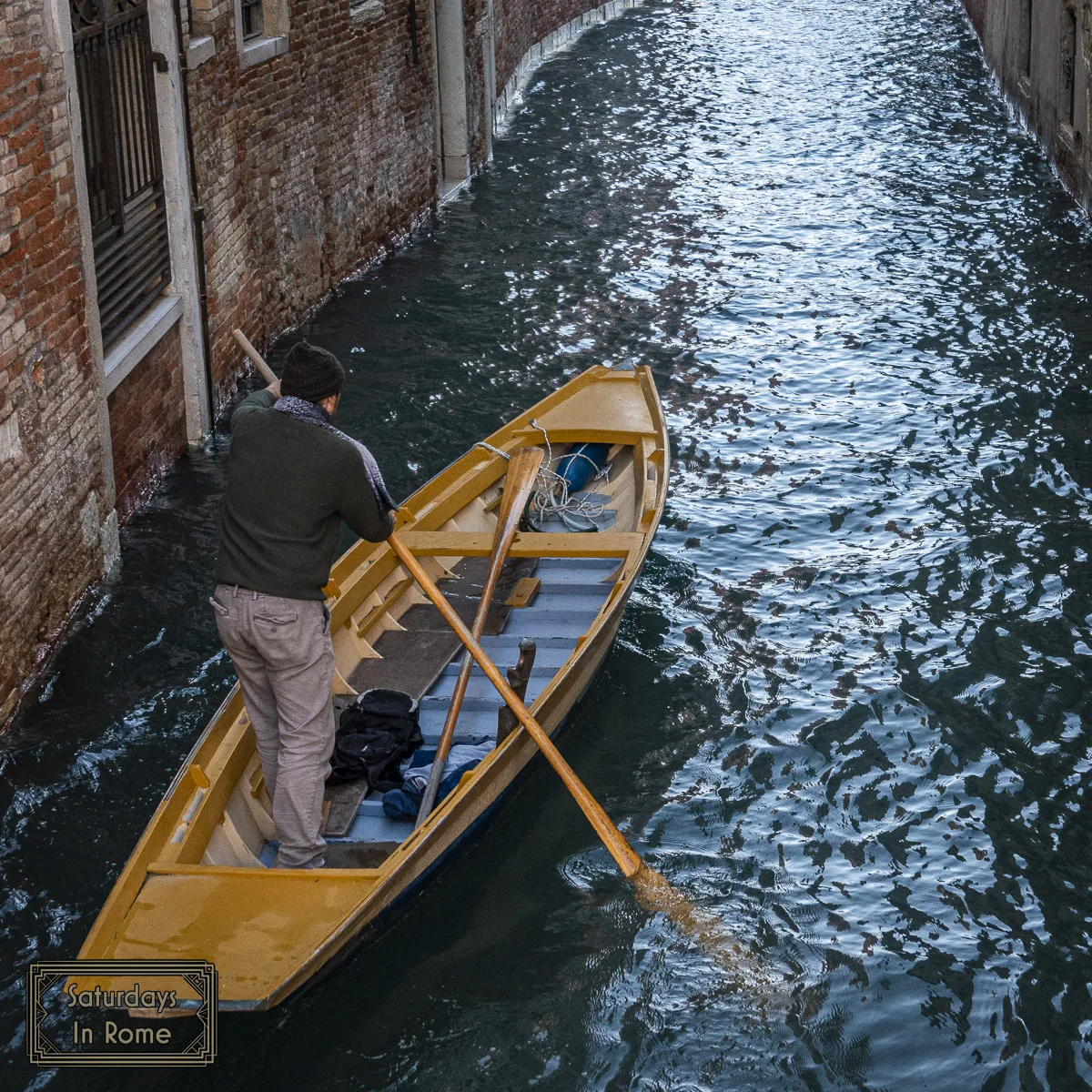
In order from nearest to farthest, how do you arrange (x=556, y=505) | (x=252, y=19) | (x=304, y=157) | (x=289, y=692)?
(x=289, y=692) → (x=556, y=505) → (x=252, y=19) → (x=304, y=157)

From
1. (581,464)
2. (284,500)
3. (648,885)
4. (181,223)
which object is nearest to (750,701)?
(648,885)

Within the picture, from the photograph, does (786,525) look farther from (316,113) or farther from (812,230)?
(812,230)

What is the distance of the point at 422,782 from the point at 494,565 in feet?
4.94

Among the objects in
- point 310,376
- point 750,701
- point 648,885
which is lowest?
point 750,701

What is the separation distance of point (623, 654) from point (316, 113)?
21.9ft

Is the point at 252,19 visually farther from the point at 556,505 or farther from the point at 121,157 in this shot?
the point at 556,505

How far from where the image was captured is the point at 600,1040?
517cm

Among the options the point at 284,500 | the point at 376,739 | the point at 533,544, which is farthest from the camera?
the point at 533,544

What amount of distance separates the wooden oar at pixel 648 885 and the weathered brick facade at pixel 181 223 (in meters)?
2.09

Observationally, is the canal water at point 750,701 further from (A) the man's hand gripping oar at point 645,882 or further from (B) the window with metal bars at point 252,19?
(B) the window with metal bars at point 252,19

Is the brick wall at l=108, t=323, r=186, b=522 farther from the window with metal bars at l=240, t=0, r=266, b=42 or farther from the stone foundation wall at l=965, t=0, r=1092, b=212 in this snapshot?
the stone foundation wall at l=965, t=0, r=1092, b=212

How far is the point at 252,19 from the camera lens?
1137 centimetres

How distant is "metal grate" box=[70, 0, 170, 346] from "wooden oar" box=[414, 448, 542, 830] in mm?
2416

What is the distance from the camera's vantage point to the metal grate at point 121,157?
8211 millimetres
